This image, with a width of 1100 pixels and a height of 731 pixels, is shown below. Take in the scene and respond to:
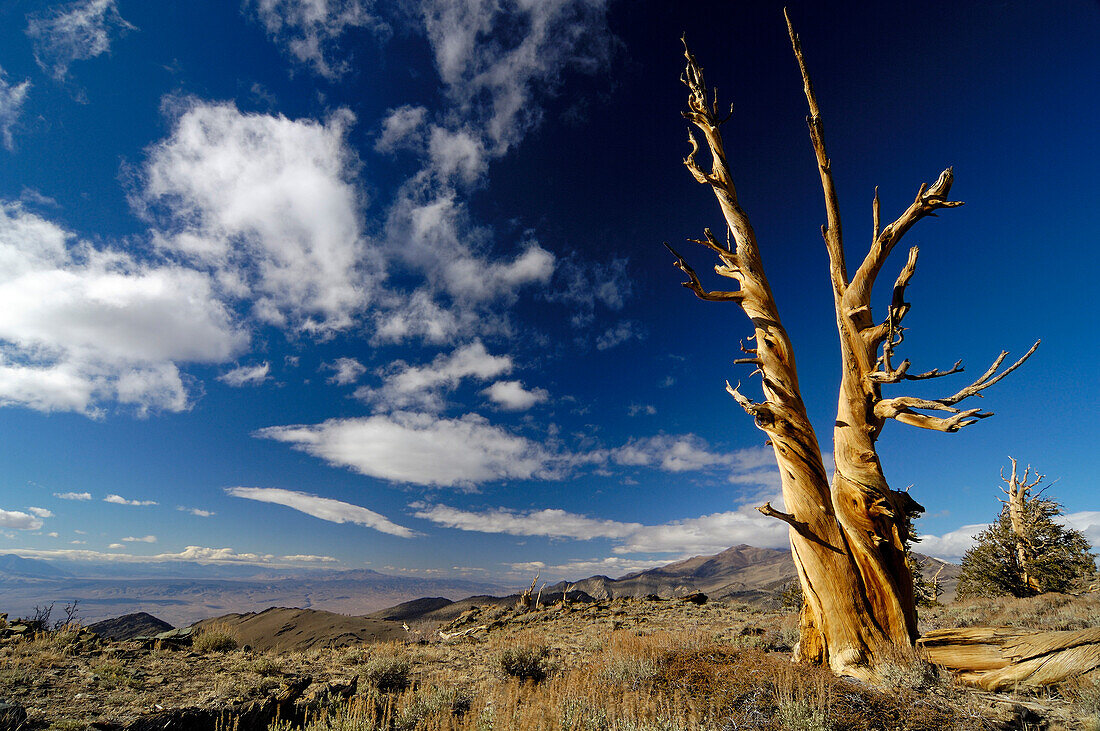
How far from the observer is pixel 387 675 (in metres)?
8.02

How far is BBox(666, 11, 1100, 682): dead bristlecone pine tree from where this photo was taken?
6.04 m

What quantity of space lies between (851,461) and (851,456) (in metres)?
0.08

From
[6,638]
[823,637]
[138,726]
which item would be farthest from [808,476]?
[6,638]

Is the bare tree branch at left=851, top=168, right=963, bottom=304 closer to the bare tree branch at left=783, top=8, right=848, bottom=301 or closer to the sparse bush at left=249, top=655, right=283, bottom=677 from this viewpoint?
the bare tree branch at left=783, top=8, right=848, bottom=301

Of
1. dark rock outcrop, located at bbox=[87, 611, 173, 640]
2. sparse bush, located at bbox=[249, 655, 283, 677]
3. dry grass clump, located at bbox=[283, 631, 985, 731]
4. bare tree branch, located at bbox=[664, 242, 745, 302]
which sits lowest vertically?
dark rock outcrop, located at bbox=[87, 611, 173, 640]

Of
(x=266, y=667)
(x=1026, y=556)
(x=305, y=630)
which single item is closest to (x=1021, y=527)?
(x=1026, y=556)

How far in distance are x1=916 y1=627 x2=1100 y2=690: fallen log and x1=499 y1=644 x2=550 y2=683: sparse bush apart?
6.02 metres

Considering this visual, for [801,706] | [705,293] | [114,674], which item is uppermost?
[705,293]

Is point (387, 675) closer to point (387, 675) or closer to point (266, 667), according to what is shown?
point (387, 675)

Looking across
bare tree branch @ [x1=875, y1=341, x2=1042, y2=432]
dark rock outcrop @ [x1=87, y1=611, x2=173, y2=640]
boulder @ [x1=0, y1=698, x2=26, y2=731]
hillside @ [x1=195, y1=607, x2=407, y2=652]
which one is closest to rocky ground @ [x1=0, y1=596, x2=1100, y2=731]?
boulder @ [x1=0, y1=698, x2=26, y2=731]

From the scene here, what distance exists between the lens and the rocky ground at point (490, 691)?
14.8ft

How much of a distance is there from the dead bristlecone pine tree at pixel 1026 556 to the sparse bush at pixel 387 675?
2814cm

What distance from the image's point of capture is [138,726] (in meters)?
5.34

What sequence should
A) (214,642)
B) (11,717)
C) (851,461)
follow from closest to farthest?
(11,717), (851,461), (214,642)
